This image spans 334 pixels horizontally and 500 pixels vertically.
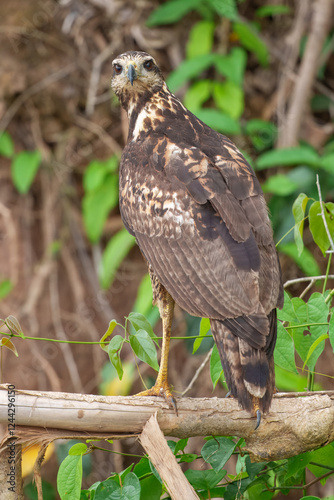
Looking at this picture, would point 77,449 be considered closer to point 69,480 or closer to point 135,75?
point 69,480

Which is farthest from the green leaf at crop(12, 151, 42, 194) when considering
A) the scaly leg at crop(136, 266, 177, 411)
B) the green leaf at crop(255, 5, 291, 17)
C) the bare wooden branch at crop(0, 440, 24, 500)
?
the bare wooden branch at crop(0, 440, 24, 500)

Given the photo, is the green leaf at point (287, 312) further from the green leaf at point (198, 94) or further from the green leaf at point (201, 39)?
the green leaf at point (201, 39)

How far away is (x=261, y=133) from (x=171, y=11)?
133 centimetres

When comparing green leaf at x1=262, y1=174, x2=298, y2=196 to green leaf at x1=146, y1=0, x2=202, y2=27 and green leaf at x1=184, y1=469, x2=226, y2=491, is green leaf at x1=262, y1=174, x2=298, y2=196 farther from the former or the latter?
green leaf at x1=184, y1=469, x2=226, y2=491

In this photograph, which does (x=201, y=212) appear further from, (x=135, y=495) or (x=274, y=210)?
(x=274, y=210)

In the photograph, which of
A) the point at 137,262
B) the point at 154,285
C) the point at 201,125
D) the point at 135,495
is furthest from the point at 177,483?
the point at 137,262

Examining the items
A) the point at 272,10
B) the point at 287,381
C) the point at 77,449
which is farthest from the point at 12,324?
the point at 272,10

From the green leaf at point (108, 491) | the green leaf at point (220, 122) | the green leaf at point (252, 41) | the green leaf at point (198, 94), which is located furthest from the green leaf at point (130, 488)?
the green leaf at point (252, 41)

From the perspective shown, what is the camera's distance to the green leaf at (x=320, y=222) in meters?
2.75

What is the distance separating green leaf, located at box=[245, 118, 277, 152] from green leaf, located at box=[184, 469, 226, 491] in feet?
11.8

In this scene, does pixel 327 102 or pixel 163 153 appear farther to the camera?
pixel 327 102

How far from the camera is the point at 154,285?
310 cm

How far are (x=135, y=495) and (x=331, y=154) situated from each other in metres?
3.64

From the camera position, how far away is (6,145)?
6.17 metres
